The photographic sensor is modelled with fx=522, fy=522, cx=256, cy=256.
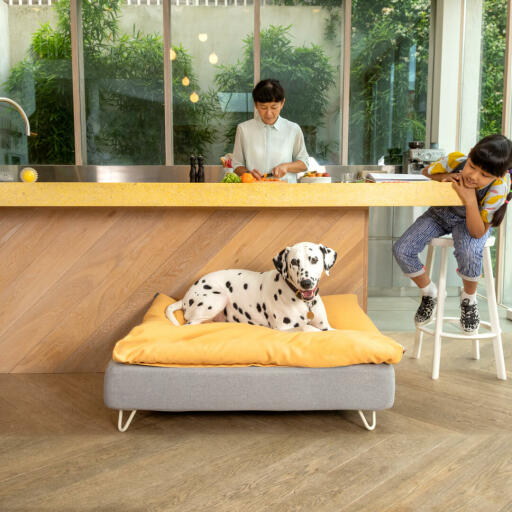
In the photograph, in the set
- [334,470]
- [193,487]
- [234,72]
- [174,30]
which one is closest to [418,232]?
[334,470]

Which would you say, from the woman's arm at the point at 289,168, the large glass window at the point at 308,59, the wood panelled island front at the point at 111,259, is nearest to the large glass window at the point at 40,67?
the large glass window at the point at 308,59

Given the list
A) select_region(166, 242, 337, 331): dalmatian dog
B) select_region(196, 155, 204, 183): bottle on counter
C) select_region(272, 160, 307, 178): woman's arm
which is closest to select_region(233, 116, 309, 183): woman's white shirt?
select_region(272, 160, 307, 178): woman's arm

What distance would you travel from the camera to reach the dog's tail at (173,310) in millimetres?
2591

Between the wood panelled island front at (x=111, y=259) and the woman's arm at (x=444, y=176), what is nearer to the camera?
the woman's arm at (x=444, y=176)

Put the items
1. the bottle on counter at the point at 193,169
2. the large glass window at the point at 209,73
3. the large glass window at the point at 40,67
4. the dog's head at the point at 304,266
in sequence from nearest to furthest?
the dog's head at the point at 304,266, the bottle on counter at the point at 193,169, the large glass window at the point at 40,67, the large glass window at the point at 209,73

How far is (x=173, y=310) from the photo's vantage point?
2680mm

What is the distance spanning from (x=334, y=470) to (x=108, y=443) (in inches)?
35.7

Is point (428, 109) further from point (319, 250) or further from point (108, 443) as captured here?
point (108, 443)

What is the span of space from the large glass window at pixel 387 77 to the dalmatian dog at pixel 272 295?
146 inches

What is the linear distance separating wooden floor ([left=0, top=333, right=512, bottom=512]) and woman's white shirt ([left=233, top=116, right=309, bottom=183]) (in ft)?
5.83

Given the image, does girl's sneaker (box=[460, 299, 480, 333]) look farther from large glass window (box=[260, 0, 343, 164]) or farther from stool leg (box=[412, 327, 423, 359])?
large glass window (box=[260, 0, 343, 164])

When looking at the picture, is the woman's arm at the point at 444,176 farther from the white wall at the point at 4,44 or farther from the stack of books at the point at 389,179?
the white wall at the point at 4,44

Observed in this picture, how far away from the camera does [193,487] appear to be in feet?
5.83

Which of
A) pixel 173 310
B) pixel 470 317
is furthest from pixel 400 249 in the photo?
pixel 173 310
